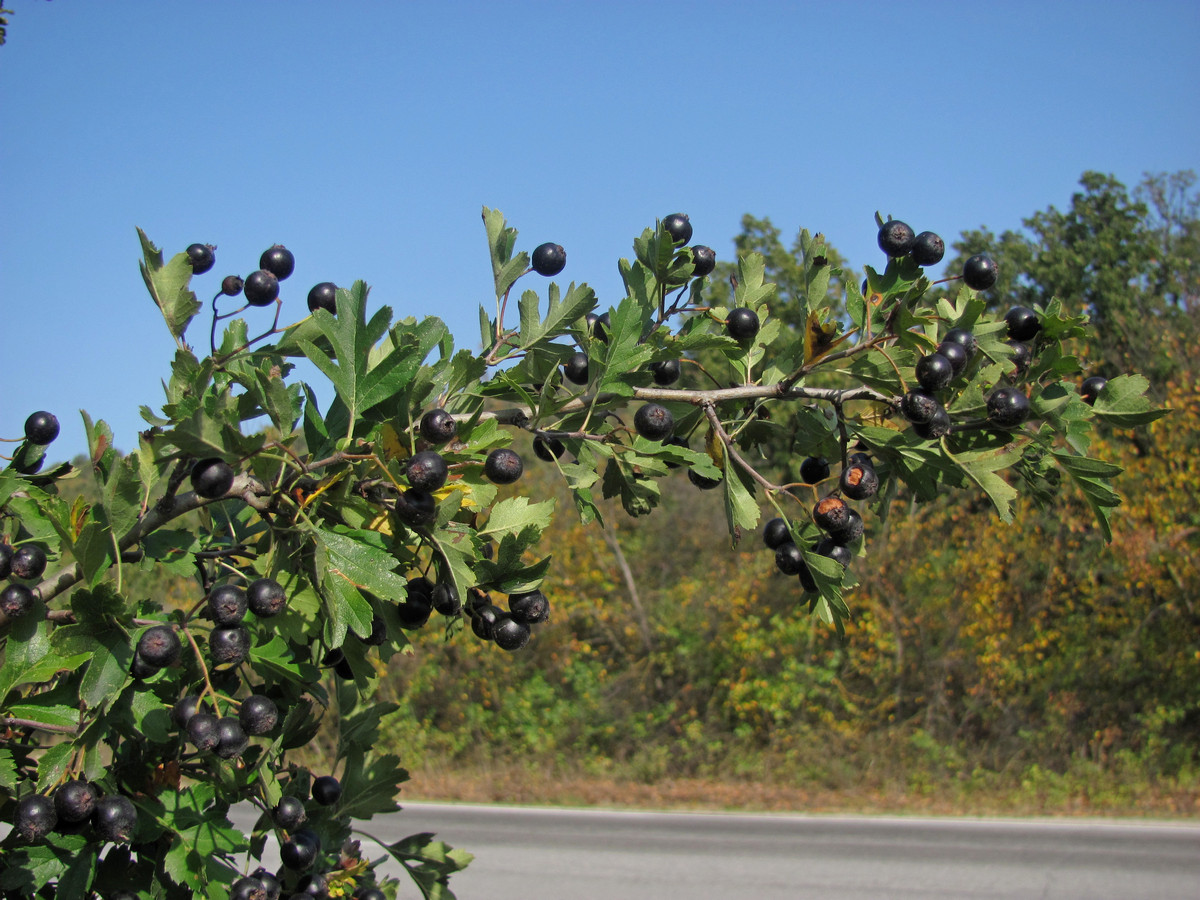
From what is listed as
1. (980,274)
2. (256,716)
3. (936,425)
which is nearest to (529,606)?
(256,716)

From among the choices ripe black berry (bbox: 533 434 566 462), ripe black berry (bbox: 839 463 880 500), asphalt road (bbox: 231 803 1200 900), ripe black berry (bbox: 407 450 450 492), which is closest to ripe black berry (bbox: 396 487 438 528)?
ripe black berry (bbox: 407 450 450 492)

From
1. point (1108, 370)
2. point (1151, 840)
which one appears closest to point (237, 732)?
point (1151, 840)

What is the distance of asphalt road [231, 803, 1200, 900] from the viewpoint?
28.3 ft

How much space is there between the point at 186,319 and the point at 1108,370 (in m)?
18.2

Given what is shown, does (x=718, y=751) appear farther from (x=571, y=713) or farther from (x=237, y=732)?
(x=237, y=732)

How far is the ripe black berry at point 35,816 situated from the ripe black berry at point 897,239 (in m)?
1.94

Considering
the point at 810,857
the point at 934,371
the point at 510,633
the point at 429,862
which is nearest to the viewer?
the point at 510,633

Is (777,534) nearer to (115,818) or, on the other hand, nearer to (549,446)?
(549,446)

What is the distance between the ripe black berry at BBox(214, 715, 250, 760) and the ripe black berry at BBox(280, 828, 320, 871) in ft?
1.67

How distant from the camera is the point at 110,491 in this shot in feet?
5.08

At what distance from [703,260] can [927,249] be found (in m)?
0.49

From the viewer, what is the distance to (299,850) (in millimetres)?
2021

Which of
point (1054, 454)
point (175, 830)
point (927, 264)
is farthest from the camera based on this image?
point (927, 264)

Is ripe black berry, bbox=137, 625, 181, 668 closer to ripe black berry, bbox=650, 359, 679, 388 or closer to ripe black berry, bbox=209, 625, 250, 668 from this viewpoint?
ripe black berry, bbox=209, 625, 250, 668
